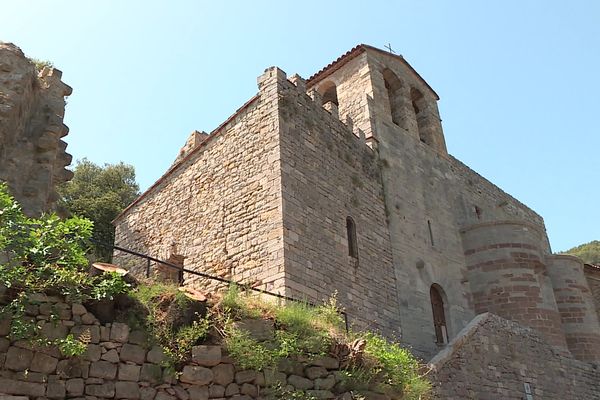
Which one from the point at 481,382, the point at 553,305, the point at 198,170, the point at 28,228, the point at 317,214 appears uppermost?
the point at 198,170

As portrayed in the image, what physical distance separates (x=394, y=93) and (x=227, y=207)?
8711 millimetres

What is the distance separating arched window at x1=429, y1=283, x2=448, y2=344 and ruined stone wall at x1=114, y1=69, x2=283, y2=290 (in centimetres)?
591

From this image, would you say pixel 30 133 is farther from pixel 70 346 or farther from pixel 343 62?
pixel 343 62

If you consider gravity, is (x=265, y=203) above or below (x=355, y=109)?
below

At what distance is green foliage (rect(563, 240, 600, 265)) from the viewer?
4316 cm

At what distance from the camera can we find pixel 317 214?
12031 millimetres

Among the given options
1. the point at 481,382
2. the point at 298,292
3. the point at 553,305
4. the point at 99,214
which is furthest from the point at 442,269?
the point at 99,214

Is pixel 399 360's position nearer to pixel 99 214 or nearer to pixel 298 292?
pixel 298 292

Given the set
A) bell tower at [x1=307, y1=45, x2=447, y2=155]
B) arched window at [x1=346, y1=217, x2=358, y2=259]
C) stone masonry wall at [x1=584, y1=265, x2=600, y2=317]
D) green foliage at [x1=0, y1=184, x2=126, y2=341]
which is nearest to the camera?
green foliage at [x1=0, y1=184, x2=126, y2=341]

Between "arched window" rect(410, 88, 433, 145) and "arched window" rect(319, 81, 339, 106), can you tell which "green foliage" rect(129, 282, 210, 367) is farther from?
"arched window" rect(410, 88, 433, 145)

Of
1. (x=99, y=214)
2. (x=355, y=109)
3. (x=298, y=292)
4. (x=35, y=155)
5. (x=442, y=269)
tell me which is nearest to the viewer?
(x=35, y=155)

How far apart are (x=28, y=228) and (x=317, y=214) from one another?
7263 mm

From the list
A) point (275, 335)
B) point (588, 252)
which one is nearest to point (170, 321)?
point (275, 335)

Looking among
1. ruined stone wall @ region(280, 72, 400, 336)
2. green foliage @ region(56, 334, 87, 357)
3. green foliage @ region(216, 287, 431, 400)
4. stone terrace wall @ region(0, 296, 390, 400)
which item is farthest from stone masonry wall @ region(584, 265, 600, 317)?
green foliage @ region(56, 334, 87, 357)
